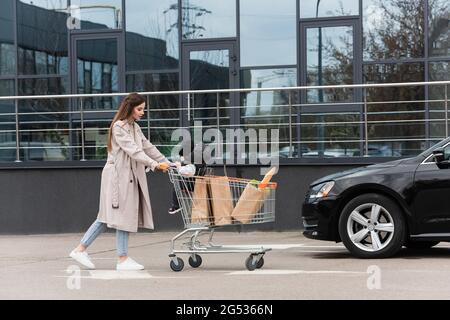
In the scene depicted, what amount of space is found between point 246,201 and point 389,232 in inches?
74.2

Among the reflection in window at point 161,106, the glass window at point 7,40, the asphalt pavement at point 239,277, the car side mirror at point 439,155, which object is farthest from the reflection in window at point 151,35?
the car side mirror at point 439,155

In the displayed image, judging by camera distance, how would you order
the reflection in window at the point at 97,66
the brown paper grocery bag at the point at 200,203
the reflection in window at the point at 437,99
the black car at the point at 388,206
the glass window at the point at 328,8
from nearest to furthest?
the brown paper grocery bag at the point at 200,203 → the black car at the point at 388,206 → the reflection in window at the point at 437,99 → the glass window at the point at 328,8 → the reflection in window at the point at 97,66

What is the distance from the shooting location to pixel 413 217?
30.2 feet

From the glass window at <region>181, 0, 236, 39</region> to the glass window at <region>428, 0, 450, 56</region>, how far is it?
3798 mm

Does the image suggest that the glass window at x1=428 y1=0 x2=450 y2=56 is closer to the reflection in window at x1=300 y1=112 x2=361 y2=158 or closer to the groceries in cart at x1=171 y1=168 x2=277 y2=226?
A: the reflection in window at x1=300 y1=112 x2=361 y2=158

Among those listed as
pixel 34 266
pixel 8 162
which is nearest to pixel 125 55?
pixel 8 162

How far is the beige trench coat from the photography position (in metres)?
8.68

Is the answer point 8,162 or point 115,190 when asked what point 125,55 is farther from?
point 115,190

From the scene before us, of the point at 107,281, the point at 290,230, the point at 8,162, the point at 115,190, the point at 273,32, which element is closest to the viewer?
the point at 107,281

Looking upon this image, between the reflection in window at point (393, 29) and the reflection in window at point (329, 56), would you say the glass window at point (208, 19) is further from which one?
the reflection in window at point (393, 29)

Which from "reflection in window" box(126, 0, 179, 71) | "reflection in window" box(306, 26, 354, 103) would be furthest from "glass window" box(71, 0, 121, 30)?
"reflection in window" box(306, 26, 354, 103)

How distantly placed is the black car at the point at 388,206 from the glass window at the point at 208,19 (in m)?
7.38

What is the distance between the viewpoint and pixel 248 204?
331 inches

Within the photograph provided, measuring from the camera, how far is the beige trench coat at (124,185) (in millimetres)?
8680
